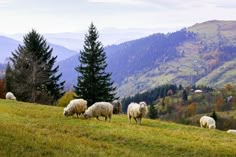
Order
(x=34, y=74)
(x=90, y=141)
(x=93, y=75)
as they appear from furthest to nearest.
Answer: (x=93, y=75) → (x=34, y=74) → (x=90, y=141)

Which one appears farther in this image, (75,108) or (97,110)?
(75,108)

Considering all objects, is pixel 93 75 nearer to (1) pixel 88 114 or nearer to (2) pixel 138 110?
(1) pixel 88 114

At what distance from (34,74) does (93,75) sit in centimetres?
1076

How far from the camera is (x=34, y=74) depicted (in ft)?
236

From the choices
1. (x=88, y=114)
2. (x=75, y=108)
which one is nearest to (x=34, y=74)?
(x=75, y=108)

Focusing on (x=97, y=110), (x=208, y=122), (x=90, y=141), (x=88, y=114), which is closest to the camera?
(x=90, y=141)

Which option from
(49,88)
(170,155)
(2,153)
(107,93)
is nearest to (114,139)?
(170,155)

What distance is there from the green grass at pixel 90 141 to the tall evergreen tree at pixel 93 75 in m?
38.5

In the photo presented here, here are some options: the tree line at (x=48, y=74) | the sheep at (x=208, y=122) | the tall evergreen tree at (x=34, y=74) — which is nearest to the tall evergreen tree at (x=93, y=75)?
the tree line at (x=48, y=74)

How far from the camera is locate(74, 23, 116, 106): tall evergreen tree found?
7088 cm

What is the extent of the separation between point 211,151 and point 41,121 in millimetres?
12713

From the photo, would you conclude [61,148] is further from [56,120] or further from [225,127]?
[225,127]

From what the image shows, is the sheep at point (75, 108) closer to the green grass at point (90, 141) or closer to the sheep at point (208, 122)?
the green grass at point (90, 141)

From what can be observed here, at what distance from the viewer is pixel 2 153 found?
1694cm
